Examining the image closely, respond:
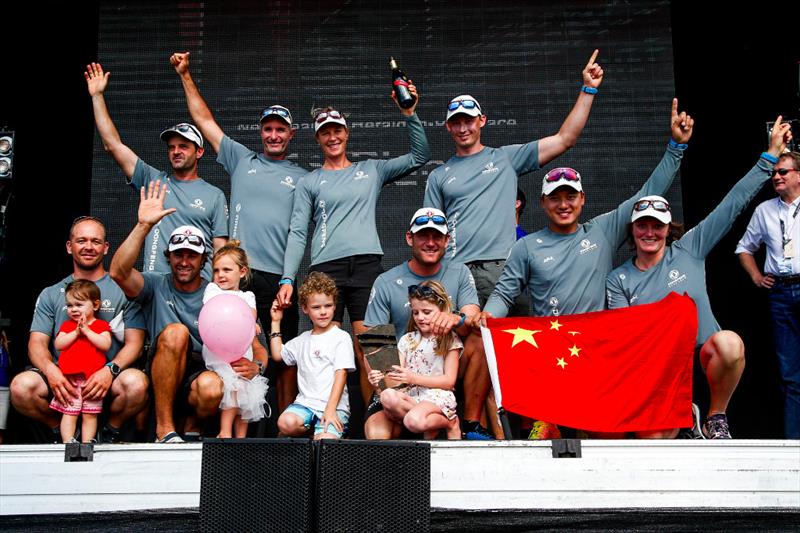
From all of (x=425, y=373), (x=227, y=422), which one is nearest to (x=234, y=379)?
(x=227, y=422)

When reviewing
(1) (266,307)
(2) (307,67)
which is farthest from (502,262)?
(2) (307,67)

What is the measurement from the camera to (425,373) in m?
4.05

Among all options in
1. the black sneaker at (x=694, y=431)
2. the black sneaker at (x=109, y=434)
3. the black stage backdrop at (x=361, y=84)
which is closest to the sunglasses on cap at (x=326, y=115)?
the black stage backdrop at (x=361, y=84)

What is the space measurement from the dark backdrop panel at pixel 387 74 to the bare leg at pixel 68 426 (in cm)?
240

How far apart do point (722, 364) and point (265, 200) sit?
2.53 m

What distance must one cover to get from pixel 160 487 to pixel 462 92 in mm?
3923

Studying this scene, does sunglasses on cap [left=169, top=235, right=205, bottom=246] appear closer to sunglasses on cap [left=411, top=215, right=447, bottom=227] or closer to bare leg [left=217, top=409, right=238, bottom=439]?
bare leg [left=217, top=409, right=238, bottom=439]

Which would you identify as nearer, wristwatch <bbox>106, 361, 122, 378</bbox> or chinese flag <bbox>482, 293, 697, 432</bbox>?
chinese flag <bbox>482, 293, 697, 432</bbox>

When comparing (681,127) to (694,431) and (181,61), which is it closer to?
(694,431)

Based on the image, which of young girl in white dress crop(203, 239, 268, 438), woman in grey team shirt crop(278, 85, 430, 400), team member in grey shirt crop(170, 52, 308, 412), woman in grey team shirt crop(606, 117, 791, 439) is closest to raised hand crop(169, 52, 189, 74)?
team member in grey shirt crop(170, 52, 308, 412)

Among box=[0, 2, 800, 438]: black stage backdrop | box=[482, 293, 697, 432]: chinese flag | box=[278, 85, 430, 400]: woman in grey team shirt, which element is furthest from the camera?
box=[0, 2, 800, 438]: black stage backdrop

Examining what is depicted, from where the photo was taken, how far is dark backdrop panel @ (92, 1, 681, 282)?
6262 millimetres

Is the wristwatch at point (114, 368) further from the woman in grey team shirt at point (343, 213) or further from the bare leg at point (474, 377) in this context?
the bare leg at point (474, 377)

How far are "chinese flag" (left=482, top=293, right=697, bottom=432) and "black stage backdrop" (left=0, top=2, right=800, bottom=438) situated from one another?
2.30m
